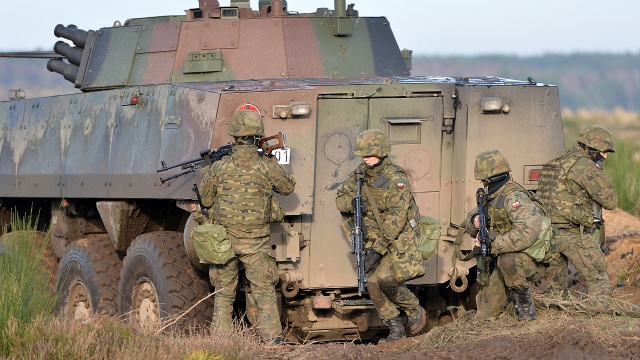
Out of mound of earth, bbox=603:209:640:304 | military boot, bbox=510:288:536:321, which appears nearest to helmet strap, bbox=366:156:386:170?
military boot, bbox=510:288:536:321

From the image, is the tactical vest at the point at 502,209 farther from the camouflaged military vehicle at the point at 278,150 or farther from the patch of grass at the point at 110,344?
the patch of grass at the point at 110,344

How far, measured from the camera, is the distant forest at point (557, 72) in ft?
350

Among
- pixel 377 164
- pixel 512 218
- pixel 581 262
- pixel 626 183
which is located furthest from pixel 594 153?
pixel 626 183

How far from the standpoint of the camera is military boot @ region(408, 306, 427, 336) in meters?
10.7

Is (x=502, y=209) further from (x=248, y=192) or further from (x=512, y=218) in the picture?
(x=248, y=192)

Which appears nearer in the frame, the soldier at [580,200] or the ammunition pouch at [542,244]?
the ammunition pouch at [542,244]

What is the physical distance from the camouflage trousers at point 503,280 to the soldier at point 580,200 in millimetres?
699

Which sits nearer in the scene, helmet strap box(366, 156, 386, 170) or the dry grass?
the dry grass

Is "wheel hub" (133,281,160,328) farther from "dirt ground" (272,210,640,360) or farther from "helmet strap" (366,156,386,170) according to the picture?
"helmet strap" (366,156,386,170)

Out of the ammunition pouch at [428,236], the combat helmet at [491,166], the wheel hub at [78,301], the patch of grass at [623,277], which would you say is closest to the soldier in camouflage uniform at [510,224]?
the combat helmet at [491,166]

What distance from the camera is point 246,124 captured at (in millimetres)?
10078

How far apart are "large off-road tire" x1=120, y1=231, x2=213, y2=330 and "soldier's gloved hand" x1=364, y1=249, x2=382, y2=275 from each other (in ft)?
4.42

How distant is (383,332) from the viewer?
38.0 feet

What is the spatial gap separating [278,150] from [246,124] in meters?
0.52
